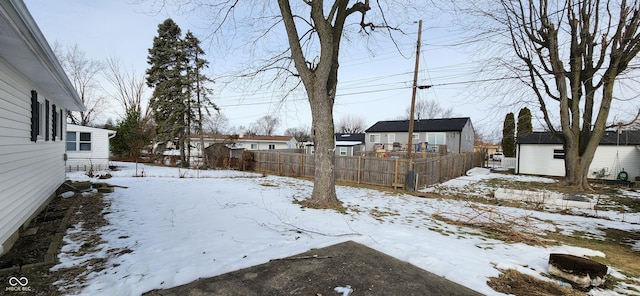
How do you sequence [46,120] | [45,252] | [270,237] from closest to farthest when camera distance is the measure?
[45,252]
[270,237]
[46,120]

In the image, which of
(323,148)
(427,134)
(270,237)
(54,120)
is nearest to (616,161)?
(427,134)

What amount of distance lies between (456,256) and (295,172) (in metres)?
12.2

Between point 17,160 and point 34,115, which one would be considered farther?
point 34,115

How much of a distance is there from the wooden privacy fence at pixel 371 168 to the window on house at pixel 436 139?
1122 centimetres

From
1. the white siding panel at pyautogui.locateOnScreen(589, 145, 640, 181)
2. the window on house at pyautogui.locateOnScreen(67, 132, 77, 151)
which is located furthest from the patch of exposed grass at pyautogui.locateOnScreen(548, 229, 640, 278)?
the window on house at pyautogui.locateOnScreen(67, 132, 77, 151)

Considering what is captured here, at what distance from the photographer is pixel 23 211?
15.7ft

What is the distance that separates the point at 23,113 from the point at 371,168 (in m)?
11.3

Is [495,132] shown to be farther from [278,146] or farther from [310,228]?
[278,146]

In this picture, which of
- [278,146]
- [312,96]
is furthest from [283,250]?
[278,146]

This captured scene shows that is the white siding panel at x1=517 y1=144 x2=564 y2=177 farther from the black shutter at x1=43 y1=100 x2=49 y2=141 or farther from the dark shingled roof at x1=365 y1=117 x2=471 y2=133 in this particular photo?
the black shutter at x1=43 y1=100 x2=49 y2=141

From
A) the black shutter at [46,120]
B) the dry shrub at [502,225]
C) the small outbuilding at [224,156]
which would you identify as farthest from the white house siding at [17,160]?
the small outbuilding at [224,156]

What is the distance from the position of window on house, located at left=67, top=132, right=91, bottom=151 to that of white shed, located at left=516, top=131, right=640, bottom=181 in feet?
90.9

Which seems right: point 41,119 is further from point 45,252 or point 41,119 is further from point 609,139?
point 609,139

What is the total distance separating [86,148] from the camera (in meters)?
16.2
